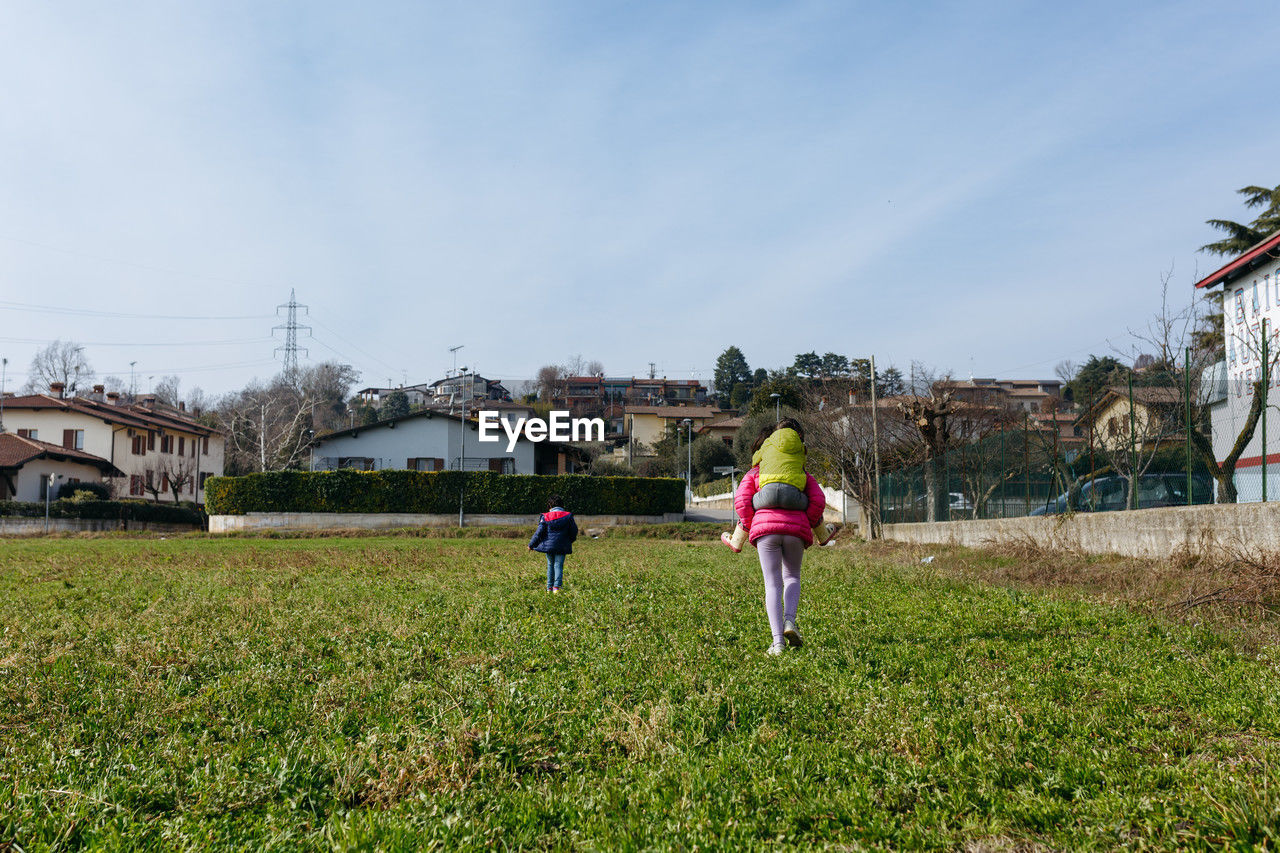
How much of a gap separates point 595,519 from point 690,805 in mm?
46688

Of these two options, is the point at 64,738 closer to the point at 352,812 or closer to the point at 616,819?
the point at 352,812

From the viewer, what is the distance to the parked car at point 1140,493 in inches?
507

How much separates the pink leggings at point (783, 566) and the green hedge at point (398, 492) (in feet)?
134

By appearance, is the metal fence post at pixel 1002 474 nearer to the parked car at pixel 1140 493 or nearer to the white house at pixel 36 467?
the parked car at pixel 1140 493

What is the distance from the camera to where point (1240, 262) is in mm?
27422

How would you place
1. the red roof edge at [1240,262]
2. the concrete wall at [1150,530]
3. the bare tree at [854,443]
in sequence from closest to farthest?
the concrete wall at [1150,530] < the red roof edge at [1240,262] < the bare tree at [854,443]

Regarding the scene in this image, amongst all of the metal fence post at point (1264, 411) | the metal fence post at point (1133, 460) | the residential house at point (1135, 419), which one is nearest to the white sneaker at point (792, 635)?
the metal fence post at point (1264, 411)

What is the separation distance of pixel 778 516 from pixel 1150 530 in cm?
854

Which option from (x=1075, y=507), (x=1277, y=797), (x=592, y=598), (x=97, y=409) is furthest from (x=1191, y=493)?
(x=97, y=409)

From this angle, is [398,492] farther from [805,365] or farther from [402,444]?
[805,365]

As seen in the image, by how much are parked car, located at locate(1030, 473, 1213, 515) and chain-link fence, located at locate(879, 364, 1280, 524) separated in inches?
0.6

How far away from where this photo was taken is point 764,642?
299 inches

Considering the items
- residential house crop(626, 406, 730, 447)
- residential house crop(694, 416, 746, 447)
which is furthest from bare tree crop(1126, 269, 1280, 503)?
residential house crop(626, 406, 730, 447)

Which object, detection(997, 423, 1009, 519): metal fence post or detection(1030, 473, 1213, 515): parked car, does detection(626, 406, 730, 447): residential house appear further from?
detection(1030, 473, 1213, 515): parked car
